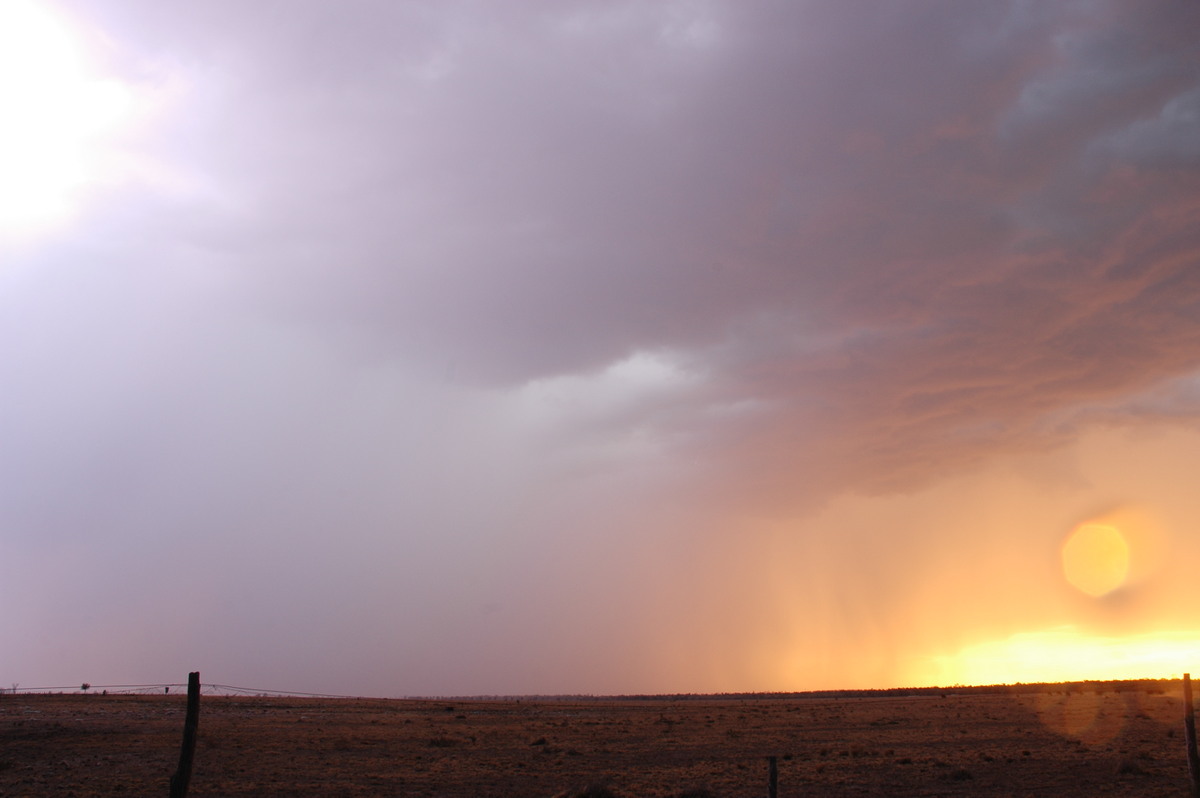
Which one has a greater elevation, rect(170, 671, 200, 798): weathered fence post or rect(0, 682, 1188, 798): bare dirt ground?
rect(170, 671, 200, 798): weathered fence post

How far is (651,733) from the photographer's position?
192 feet

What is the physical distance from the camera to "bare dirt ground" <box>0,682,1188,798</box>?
3650cm

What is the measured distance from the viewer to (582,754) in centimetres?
4769

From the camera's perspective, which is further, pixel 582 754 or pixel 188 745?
pixel 582 754

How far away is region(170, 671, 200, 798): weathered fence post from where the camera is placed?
20.2 m

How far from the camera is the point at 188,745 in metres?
20.8

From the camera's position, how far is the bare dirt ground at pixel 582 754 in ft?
120

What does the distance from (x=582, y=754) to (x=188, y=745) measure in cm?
3102

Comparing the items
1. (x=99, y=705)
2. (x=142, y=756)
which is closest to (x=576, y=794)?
(x=142, y=756)

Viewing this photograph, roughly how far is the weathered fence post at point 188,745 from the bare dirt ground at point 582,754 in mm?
16950

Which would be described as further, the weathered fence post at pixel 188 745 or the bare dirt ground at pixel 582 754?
the bare dirt ground at pixel 582 754

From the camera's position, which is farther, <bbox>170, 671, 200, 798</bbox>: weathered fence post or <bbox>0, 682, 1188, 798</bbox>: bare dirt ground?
<bbox>0, 682, 1188, 798</bbox>: bare dirt ground

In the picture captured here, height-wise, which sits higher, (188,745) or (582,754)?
(188,745)

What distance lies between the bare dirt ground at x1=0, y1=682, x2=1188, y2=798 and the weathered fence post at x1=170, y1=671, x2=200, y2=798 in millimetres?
16950
